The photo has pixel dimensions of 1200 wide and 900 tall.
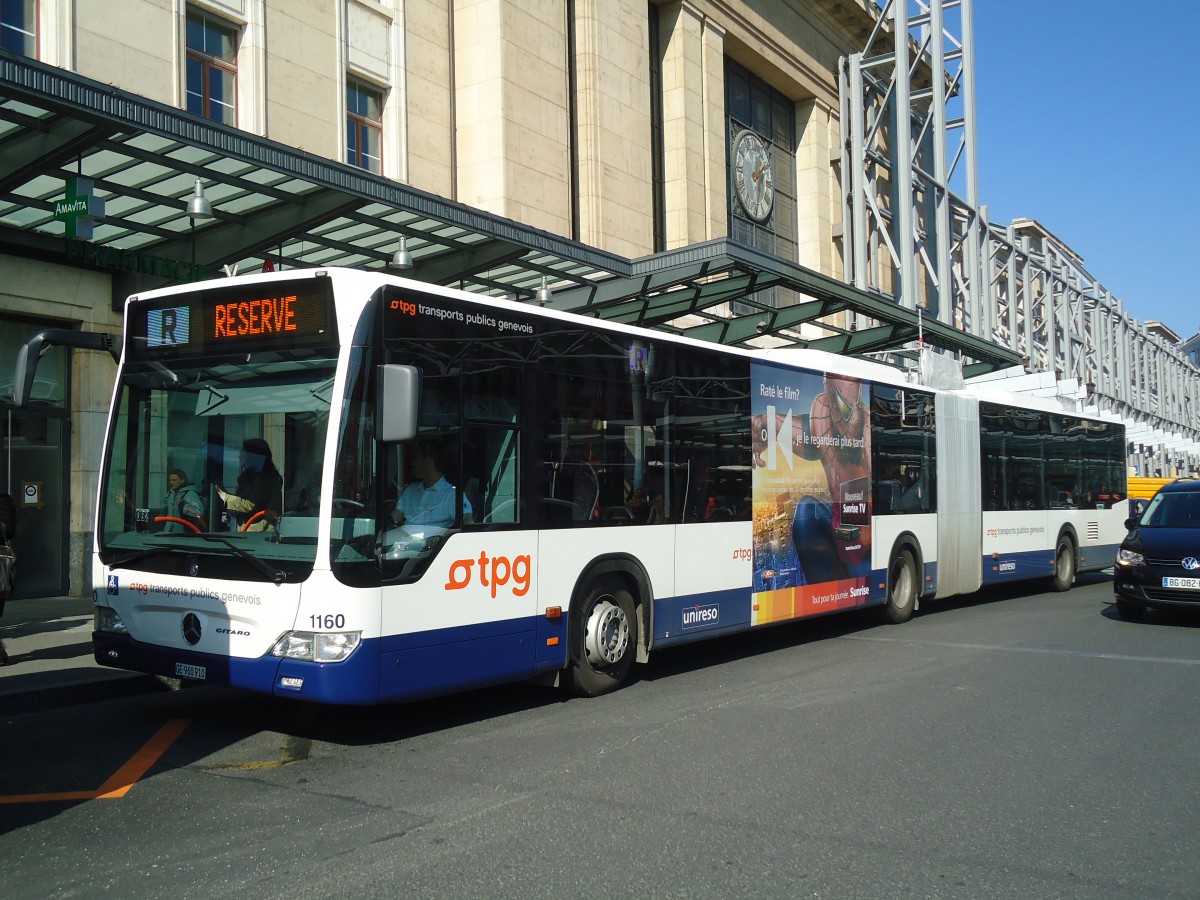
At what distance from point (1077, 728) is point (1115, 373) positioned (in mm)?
62947

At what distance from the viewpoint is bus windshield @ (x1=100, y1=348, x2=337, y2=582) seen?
678 cm

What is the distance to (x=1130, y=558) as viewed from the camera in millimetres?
13391

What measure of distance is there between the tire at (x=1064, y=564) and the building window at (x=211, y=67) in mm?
14084

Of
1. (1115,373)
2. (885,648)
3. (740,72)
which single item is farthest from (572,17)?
(1115,373)

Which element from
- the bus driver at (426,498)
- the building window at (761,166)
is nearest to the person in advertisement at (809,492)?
the bus driver at (426,498)

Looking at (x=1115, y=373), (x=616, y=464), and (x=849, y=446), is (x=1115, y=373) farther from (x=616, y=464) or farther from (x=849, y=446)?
(x=616, y=464)

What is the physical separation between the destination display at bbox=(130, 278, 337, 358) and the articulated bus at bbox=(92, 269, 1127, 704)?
→ 15 mm

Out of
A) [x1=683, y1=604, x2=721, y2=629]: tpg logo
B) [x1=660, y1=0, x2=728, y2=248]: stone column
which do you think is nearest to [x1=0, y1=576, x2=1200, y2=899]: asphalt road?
[x1=683, y1=604, x2=721, y2=629]: tpg logo

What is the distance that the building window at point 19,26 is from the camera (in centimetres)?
1359

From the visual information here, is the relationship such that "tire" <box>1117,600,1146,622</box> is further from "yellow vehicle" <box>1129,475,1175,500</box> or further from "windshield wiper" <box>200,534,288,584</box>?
"yellow vehicle" <box>1129,475,1175,500</box>

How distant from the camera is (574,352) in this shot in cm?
846

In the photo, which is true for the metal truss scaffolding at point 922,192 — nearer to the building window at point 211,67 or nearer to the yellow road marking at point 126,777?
the building window at point 211,67

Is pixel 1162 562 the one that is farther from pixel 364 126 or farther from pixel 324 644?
pixel 364 126

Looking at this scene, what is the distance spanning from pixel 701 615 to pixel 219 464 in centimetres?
435
